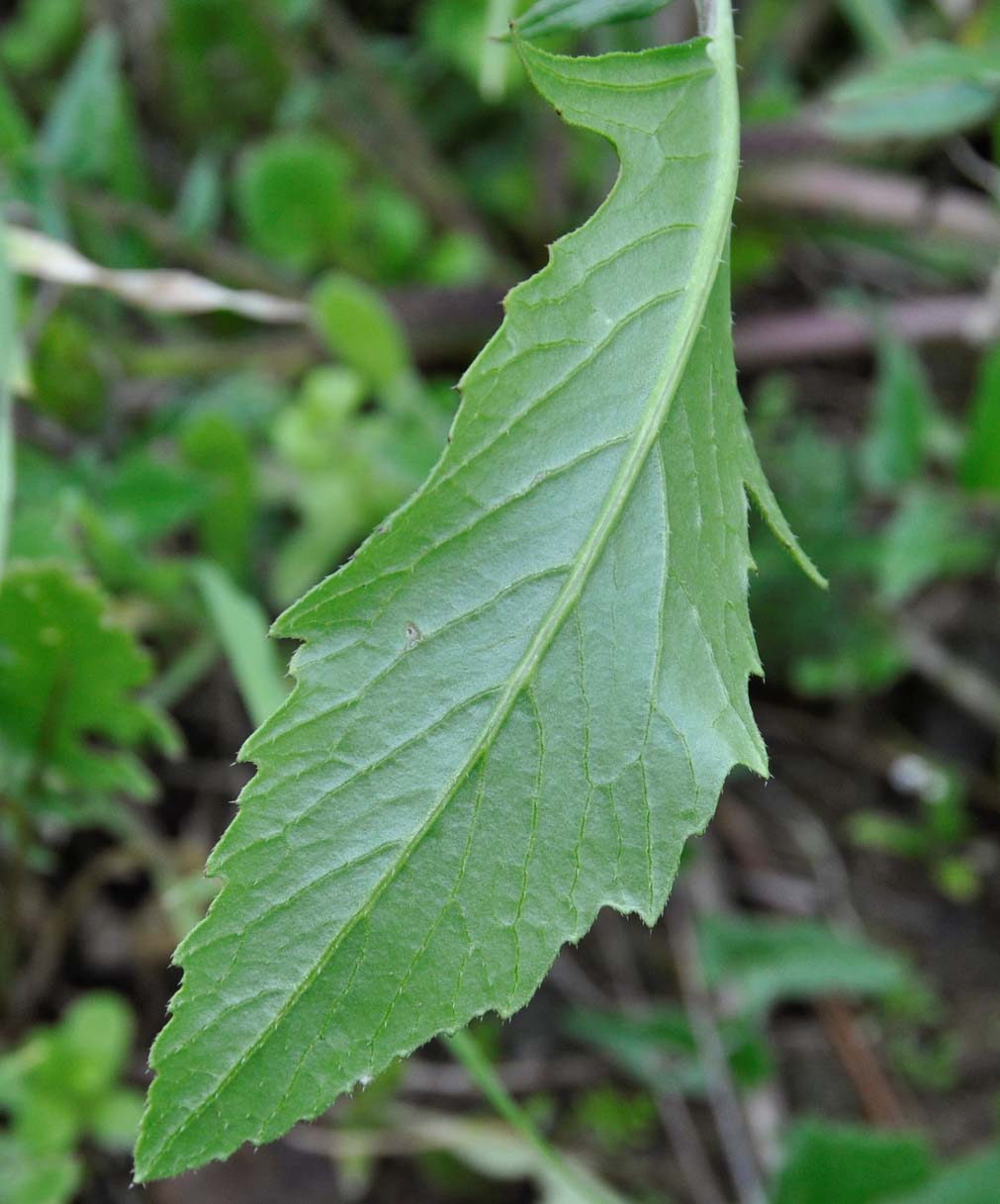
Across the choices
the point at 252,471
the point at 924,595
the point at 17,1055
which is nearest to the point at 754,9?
the point at 924,595

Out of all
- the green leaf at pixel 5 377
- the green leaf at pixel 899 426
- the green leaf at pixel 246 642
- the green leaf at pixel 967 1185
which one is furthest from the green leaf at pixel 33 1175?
the green leaf at pixel 899 426

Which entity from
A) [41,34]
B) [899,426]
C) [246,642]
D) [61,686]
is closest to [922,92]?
[899,426]

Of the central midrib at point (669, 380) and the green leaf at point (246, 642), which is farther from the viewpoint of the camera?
the green leaf at point (246, 642)

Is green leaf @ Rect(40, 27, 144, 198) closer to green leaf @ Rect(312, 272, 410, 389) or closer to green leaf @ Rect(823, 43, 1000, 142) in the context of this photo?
green leaf @ Rect(312, 272, 410, 389)

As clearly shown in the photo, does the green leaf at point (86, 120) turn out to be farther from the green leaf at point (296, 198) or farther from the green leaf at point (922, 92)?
the green leaf at point (922, 92)

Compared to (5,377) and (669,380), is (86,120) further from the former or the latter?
(669,380)

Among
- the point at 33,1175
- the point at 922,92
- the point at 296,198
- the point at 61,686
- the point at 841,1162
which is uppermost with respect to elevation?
the point at 922,92
